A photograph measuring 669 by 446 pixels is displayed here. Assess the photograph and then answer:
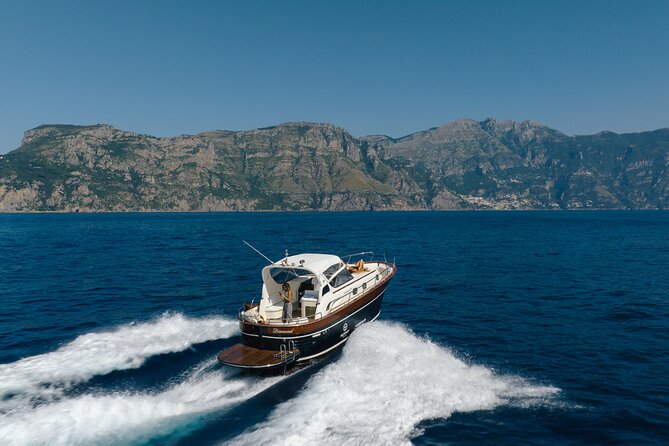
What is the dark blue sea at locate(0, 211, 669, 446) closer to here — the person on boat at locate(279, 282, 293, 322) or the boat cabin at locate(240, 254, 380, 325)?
the boat cabin at locate(240, 254, 380, 325)

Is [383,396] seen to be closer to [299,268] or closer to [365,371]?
[365,371]

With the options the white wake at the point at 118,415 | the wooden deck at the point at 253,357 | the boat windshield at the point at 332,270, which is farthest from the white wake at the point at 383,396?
the boat windshield at the point at 332,270

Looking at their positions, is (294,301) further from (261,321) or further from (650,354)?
(650,354)

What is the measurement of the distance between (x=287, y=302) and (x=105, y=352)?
10.8m

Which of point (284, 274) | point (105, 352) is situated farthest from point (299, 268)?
point (105, 352)

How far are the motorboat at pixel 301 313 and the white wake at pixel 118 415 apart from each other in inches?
67.9

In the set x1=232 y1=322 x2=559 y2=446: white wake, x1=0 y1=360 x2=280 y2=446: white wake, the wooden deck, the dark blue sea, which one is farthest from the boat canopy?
x1=0 y1=360 x2=280 y2=446: white wake

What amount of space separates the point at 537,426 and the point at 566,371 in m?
7.19

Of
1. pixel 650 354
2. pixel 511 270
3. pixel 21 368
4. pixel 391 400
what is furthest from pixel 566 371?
pixel 511 270

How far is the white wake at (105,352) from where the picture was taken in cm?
1947

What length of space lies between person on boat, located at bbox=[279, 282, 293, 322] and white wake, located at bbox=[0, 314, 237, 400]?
6053 millimetres

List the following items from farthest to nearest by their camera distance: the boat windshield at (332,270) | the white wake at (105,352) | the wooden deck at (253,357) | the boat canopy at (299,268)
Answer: the boat windshield at (332,270) < the boat canopy at (299,268) < the wooden deck at (253,357) < the white wake at (105,352)

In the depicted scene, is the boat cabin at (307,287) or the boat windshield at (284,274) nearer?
the boat cabin at (307,287)

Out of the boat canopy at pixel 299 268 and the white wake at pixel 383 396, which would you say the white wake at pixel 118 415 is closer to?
the white wake at pixel 383 396
